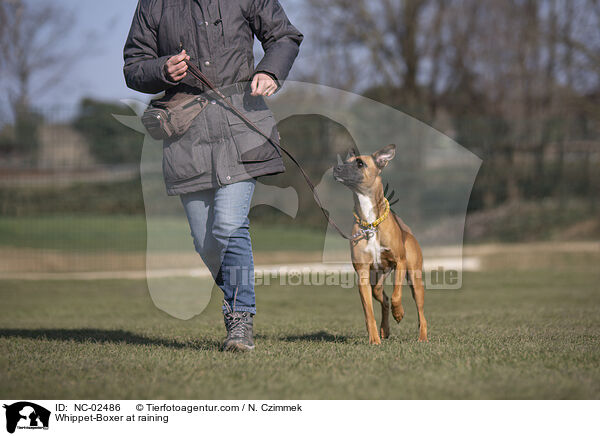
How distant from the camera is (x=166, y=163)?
177 inches

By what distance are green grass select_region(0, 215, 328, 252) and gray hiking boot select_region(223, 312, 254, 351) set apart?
10489 mm

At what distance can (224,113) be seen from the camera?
436 centimetres

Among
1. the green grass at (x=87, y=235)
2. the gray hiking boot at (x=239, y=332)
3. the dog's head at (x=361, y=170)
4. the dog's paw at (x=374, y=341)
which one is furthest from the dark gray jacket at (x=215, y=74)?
the green grass at (x=87, y=235)

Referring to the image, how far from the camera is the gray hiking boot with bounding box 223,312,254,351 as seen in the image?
428 cm

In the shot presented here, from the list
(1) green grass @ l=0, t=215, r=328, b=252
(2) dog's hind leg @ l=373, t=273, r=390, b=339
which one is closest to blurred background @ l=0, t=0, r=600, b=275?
(1) green grass @ l=0, t=215, r=328, b=252

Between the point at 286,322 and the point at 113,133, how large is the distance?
29.8 ft

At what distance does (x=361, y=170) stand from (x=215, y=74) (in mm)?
1225

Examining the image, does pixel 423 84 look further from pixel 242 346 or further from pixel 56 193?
pixel 242 346

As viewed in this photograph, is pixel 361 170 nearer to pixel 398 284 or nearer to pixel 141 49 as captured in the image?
pixel 398 284

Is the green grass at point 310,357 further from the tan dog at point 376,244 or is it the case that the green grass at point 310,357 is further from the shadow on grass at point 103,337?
the tan dog at point 376,244

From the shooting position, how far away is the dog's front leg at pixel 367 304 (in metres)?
4.61

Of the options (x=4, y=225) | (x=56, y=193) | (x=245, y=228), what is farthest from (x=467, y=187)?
(x=245, y=228)
